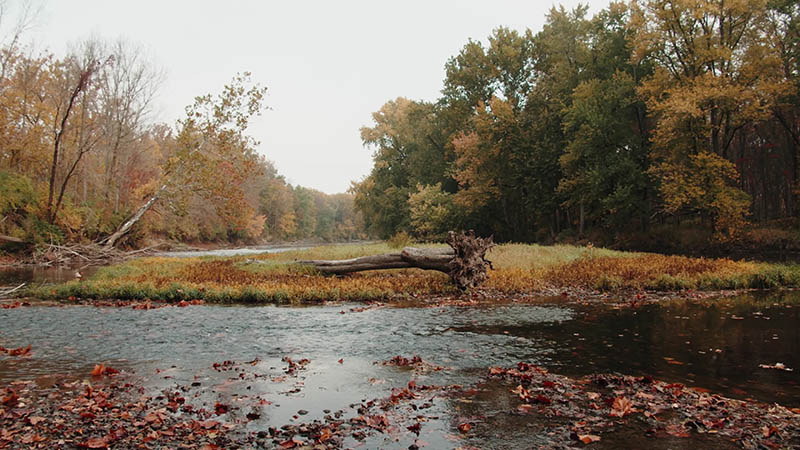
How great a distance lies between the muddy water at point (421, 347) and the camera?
5.77 metres

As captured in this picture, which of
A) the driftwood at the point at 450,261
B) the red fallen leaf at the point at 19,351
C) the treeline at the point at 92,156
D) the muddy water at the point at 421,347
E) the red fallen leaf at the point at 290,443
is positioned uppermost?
the treeline at the point at 92,156

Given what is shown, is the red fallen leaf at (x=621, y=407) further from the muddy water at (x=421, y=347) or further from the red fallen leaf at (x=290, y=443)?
the red fallen leaf at (x=290, y=443)

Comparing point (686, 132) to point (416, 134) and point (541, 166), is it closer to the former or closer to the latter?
point (541, 166)

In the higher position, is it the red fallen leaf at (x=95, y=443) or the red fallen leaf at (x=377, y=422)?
the red fallen leaf at (x=95, y=443)

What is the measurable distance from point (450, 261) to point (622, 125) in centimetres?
2595

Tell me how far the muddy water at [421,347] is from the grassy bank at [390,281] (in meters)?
1.64

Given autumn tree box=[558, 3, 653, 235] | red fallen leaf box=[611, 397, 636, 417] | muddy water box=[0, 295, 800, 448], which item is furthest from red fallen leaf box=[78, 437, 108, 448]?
autumn tree box=[558, 3, 653, 235]

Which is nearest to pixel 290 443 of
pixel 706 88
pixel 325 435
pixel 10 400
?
pixel 325 435

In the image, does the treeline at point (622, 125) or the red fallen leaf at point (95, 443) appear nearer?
the red fallen leaf at point (95, 443)

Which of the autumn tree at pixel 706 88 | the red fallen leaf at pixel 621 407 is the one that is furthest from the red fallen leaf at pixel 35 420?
the autumn tree at pixel 706 88

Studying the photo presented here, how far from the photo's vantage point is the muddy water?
5.77 m

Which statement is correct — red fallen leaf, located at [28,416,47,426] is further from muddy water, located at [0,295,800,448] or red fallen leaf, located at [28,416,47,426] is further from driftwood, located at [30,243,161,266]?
driftwood, located at [30,243,161,266]

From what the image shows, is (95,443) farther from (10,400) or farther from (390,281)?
(390,281)

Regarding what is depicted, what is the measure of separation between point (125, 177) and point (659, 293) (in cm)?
4434
